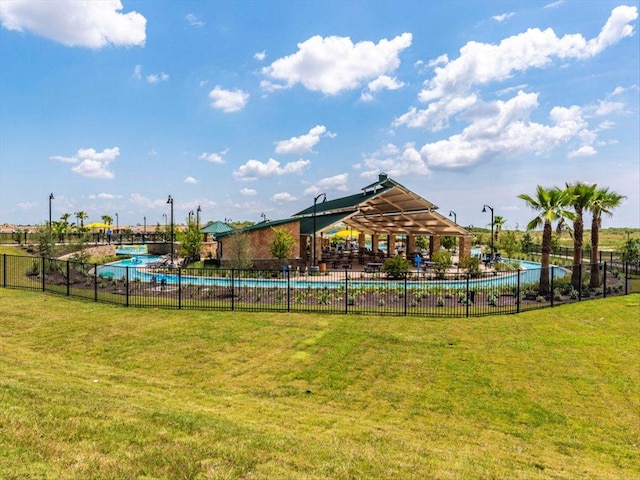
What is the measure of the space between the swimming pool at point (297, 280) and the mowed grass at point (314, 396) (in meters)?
3.83

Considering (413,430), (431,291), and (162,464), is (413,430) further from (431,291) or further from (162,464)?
(431,291)

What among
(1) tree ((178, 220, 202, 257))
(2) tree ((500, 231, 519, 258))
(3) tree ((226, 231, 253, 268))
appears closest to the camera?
(3) tree ((226, 231, 253, 268))

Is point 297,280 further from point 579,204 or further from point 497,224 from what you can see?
point 497,224

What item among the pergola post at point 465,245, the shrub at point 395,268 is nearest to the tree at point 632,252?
the pergola post at point 465,245

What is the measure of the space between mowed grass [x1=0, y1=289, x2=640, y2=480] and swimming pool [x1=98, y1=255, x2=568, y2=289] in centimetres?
383

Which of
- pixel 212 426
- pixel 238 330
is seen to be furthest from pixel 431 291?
pixel 212 426

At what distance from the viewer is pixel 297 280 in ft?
68.8

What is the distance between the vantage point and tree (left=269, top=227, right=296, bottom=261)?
1060 inches

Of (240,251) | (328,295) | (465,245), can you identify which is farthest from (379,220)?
(328,295)

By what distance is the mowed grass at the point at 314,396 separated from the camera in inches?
169

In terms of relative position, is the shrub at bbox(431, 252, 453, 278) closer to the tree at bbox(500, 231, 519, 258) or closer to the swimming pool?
the swimming pool

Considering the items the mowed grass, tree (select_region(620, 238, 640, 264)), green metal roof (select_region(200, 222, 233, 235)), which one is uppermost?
green metal roof (select_region(200, 222, 233, 235))

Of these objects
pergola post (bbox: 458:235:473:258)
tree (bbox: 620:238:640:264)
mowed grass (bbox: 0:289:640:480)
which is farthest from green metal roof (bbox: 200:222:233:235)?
tree (bbox: 620:238:640:264)

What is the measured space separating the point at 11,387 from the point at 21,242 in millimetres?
42417
